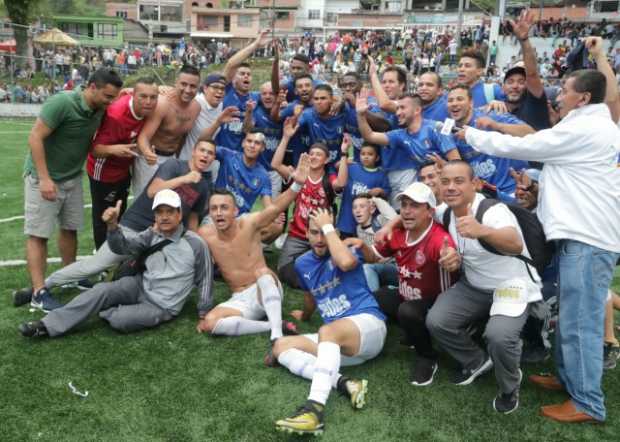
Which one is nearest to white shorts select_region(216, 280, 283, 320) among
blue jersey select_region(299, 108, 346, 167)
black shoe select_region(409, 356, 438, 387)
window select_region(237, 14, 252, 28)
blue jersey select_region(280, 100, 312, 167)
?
black shoe select_region(409, 356, 438, 387)

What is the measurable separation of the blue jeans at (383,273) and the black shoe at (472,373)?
1360 mm

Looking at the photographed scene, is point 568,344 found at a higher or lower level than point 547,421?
higher

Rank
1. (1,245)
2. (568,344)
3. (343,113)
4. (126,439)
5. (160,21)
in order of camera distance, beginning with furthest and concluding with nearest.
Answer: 1. (160,21)
2. (1,245)
3. (343,113)
4. (568,344)
5. (126,439)

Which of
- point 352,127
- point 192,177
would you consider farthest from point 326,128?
point 192,177

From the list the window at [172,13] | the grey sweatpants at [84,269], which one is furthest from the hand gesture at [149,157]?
the window at [172,13]

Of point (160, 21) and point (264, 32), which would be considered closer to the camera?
point (264, 32)

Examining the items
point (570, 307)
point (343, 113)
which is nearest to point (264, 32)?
point (343, 113)

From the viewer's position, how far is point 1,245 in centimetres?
761

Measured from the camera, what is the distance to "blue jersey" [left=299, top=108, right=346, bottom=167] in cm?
705

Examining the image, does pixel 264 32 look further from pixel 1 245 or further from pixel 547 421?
pixel 547 421

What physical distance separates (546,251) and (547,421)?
1.24m

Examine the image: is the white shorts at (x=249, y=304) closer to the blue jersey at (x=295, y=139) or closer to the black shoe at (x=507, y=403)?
the black shoe at (x=507, y=403)

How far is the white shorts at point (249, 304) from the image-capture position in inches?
209

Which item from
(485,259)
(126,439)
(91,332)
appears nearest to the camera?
(126,439)
